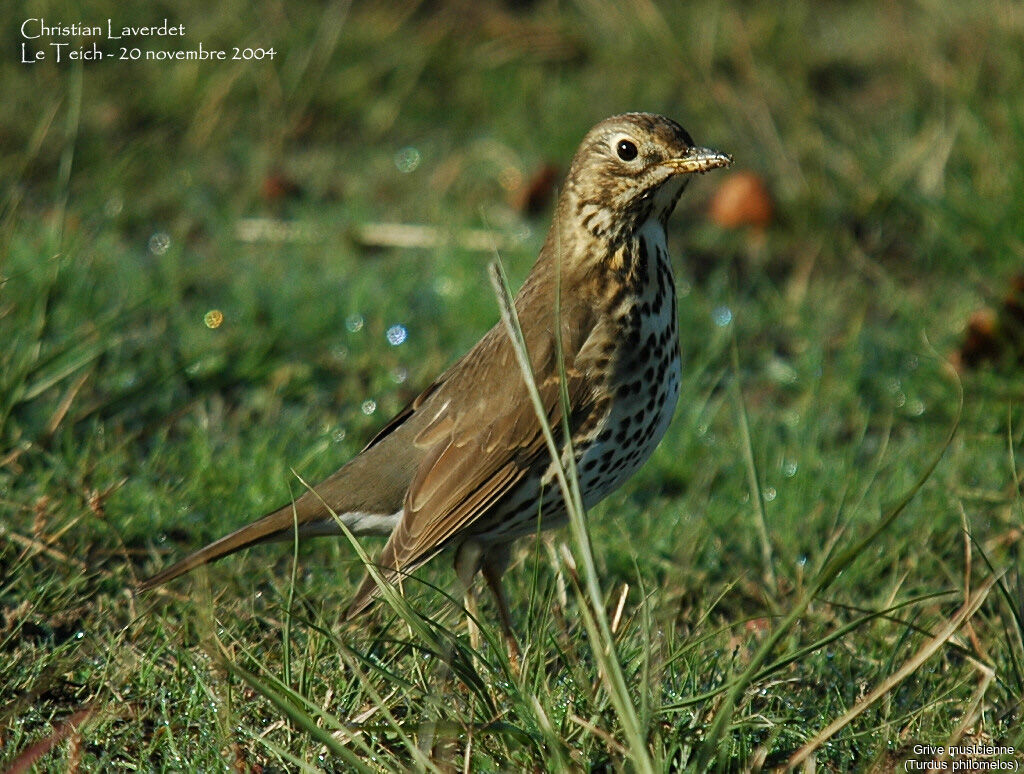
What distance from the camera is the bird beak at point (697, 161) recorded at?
325 centimetres

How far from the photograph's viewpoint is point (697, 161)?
329 cm

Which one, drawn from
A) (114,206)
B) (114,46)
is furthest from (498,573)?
(114,46)

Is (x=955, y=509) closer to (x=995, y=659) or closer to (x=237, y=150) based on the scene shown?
(x=995, y=659)

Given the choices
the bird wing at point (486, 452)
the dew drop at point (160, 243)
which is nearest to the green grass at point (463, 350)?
the dew drop at point (160, 243)

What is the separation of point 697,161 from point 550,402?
0.69 metres

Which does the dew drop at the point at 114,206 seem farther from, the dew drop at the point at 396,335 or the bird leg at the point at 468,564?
the bird leg at the point at 468,564

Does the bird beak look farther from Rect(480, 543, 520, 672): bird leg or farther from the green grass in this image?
Rect(480, 543, 520, 672): bird leg

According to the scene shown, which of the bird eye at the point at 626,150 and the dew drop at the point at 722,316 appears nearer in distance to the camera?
the bird eye at the point at 626,150

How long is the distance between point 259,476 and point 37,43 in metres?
3.10

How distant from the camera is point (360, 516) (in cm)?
340

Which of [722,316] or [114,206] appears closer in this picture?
[722,316]

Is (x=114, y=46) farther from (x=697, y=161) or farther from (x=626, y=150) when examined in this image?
(x=697, y=161)

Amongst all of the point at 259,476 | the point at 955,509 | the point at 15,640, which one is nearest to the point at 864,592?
the point at 955,509

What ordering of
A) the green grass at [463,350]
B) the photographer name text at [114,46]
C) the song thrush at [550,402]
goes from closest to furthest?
the green grass at [463,350]
the song thrush at [550,402]
the photographer name text at [114,46]
